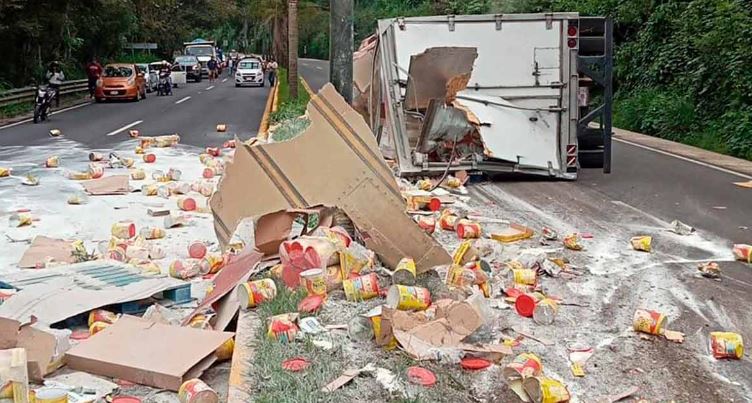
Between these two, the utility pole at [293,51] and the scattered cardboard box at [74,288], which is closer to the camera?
the scattered cardboard box at [74,288]

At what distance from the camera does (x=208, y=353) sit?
16.1 feet

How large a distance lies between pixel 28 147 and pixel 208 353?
1385cm

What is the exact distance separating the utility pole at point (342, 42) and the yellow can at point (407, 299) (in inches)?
356

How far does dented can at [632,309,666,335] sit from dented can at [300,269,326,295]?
2.11 meters

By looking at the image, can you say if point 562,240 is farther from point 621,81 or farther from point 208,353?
point 621,81

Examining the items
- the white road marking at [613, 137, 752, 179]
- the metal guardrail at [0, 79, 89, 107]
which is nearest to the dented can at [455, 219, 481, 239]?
the white road marking at [613, 137, 752, 179]

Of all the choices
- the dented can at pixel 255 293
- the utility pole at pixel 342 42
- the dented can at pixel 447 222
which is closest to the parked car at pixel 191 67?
the utility pole at pixel 342 42

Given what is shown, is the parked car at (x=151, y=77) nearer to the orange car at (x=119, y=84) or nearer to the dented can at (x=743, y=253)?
the orange car at (x=119, y=84)

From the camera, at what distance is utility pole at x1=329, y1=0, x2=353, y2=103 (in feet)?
46.4

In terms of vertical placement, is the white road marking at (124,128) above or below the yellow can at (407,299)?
above

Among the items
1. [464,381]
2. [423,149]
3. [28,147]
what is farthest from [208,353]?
[28,147]

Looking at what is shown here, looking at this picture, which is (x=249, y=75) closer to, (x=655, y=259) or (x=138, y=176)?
(x=138, y=176)

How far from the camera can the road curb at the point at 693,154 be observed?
14.7m

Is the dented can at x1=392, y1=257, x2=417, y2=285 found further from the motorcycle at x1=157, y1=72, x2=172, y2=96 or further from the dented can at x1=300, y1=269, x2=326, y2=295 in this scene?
the motorcycle at x1=157, y1=72, x2=172, y2=96
